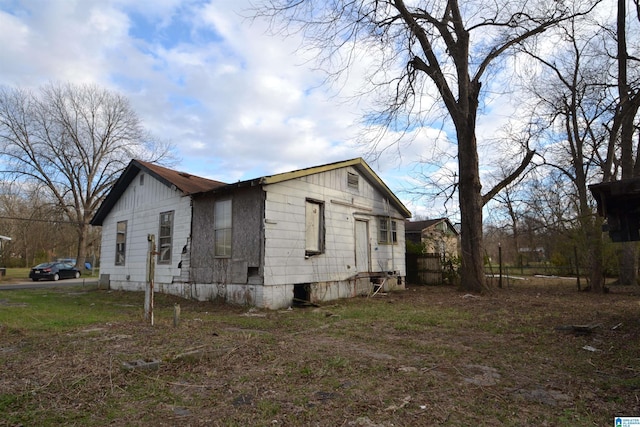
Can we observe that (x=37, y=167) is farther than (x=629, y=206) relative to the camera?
Yes

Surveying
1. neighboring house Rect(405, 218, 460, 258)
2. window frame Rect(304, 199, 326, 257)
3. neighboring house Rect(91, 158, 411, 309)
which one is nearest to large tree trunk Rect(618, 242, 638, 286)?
neighboring house Rect(91, 158, 411, 309)

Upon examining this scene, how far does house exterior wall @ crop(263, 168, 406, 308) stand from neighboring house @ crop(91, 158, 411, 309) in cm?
3

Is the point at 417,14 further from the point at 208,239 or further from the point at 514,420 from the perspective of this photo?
the point at 514,420

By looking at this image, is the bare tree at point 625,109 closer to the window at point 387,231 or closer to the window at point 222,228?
the window at point 387,231

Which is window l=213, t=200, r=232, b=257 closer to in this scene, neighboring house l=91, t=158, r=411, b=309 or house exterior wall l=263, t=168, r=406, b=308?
neighboring house l=91, t=158, r=411, b=309

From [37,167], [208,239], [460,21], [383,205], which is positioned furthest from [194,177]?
[37,167]

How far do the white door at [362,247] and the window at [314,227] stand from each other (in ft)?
7.24

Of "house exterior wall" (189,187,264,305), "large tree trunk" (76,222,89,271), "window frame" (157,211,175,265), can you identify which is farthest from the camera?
"large tree trunk" (76,222,89,271)

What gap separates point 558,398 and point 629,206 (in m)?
3.69

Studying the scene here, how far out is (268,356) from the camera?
5.32 m

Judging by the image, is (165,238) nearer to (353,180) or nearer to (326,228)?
(326,228)

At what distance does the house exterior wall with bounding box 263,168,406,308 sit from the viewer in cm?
1078

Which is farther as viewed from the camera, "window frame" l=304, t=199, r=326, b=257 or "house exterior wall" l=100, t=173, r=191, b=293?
"house exterior wall" l=100, t=173, r=191, b=293

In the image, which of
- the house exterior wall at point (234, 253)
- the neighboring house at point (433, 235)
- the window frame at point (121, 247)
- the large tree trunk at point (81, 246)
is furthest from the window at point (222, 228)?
the large tree trunk at point (81, 246)
